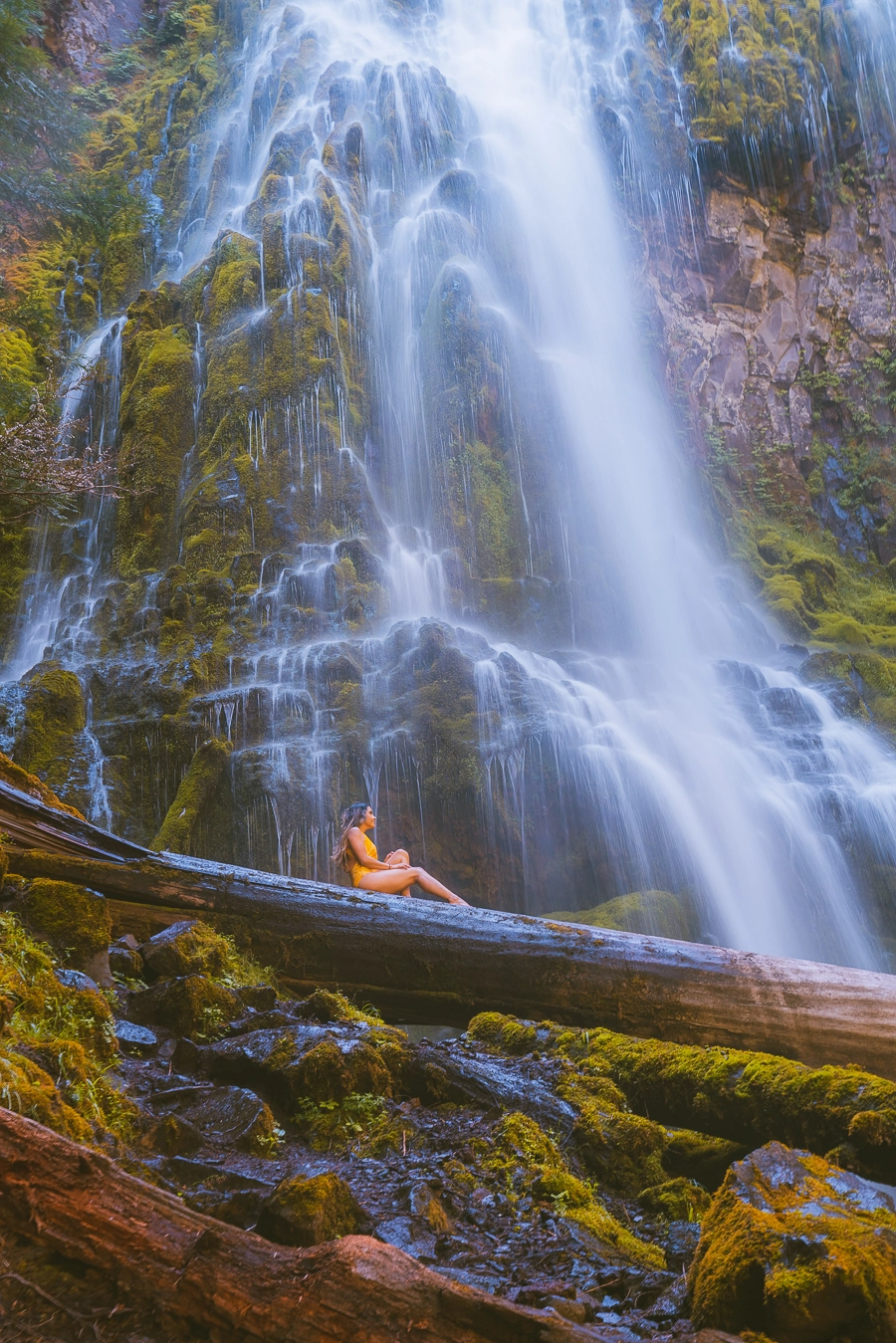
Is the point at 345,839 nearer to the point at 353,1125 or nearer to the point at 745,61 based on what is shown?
the point at 353,1125

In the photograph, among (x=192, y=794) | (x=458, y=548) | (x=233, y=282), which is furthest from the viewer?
(x=233, y=282)

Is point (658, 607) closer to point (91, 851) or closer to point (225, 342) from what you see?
point (225, 342)

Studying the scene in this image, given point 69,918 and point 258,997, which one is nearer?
point 69,918

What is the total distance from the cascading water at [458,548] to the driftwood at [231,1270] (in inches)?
350

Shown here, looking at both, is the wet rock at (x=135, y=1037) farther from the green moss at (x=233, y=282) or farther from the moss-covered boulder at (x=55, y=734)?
the green moss at (x=233, y=282)

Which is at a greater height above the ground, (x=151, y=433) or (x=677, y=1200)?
(x=151, y=433)

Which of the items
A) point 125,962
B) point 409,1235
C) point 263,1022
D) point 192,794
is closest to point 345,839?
point 125,962

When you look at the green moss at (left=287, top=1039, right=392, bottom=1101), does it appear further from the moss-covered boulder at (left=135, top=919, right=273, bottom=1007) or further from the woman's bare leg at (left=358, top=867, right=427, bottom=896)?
the woman's bare leg at (left=358, top=867, right=427, bottom=896)

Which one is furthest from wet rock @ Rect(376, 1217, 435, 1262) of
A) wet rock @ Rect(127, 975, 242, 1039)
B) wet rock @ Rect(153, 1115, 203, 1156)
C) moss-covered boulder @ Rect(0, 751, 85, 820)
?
moss-covered boulder @ Rect(0, 751, 85, 820)

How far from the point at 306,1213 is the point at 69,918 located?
2.07 meters

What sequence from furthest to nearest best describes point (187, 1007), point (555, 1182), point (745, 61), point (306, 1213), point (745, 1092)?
point (745, 61)
point (187, 1007)
point (745, 1092)
point (555, 1182)
point (306, 1213)

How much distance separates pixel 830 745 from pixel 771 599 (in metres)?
7.46

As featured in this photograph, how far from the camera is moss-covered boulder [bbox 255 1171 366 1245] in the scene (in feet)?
6.80

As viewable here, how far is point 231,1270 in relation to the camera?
61.6 inches
